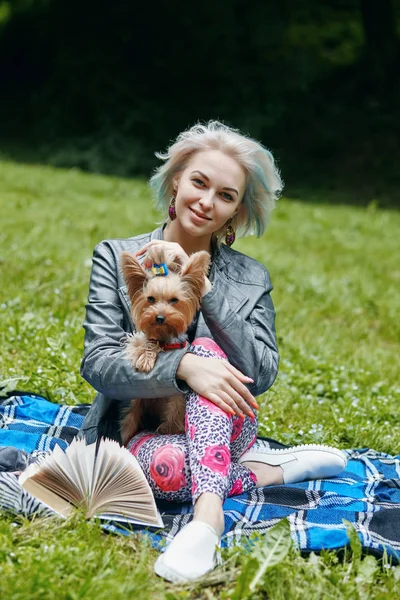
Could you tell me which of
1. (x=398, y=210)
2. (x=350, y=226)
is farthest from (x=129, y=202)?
(x=398, y=210)

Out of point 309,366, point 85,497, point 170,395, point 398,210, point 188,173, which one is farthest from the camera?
point 398,210

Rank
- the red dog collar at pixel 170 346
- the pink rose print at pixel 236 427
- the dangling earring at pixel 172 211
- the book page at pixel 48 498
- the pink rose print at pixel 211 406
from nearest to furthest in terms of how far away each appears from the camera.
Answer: the book page at pixel 48 498 → the pink rose print at pixel 211 406 → the red dog collar at pixel 170 346 → the pink rose print at pixel 236 427 → the dangling earring at pixel 172 211

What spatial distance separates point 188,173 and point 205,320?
87 cm

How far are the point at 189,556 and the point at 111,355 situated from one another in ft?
3.59

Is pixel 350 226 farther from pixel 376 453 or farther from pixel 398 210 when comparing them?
pixel 376 453

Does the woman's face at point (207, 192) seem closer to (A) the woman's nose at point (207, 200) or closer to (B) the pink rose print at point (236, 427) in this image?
(A) the woman's nose at point (207, 200)

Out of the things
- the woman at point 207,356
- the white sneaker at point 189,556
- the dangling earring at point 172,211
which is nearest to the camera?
the white sneaker at point 189,556

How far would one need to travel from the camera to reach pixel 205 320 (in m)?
3.76

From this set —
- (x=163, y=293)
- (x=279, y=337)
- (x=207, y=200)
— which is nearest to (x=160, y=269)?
(x=163, y=293)

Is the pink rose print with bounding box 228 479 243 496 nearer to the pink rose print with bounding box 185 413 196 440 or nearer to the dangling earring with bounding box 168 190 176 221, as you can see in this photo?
the pink rose print with bounding box 185 413 196 440

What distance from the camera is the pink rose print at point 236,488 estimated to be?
154 inches

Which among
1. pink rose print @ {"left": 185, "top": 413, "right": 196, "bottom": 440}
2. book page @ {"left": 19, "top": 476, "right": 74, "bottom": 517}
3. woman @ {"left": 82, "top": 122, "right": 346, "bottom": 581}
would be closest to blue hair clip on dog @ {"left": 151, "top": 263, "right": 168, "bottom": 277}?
woman @ {"left": 82, "top": 122, "right": 346, "bottom": 581}

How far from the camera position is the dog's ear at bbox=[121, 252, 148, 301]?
3.49 m

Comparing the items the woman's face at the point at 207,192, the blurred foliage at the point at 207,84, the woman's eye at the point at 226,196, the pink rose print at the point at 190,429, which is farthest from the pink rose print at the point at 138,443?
the blurred foliage at the point at 207,84
